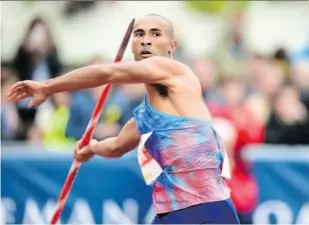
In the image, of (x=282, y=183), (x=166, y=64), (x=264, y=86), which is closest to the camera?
(x=166, y=64)

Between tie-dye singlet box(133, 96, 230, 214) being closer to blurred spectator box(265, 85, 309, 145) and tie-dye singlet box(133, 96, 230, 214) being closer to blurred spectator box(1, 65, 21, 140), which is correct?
blurred spectator box(265, 85, 309, 145)

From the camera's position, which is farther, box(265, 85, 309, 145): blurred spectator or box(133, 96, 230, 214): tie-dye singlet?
box(265, 85, 309, 145): blurred spectator

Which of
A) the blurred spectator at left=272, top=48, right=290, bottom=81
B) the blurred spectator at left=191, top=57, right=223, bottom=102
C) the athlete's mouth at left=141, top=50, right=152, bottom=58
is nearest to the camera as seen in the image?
the athlete's mouth at left=141, top=50, right=152, bottom=58

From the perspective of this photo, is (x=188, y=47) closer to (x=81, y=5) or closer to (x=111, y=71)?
(x=81, y=5)

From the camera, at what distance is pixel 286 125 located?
1044 cm

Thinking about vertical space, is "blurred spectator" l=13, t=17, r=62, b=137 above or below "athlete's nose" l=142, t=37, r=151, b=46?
below

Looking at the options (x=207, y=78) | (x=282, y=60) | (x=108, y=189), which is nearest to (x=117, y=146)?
(x=108, y=189)

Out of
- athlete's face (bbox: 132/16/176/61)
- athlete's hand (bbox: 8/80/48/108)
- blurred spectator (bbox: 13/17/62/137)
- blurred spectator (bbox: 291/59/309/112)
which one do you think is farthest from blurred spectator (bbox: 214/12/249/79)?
athlete's hand (bbox: 8/80/48/108)

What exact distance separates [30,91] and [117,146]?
1456 millimetres

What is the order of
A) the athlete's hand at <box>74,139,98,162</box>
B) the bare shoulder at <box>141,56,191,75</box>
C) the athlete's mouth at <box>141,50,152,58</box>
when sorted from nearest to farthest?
the bare shoulder at <box>141,56,191,75</box> → the athlete's mouth at <box>141,50,152,58</box> → the athlete's hand at <box>74,139,98,162</box>

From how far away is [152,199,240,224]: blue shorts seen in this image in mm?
6051

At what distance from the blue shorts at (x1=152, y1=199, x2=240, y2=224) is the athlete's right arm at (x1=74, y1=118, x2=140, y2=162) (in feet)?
3.15

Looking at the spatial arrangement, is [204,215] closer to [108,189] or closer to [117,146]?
[117,146]

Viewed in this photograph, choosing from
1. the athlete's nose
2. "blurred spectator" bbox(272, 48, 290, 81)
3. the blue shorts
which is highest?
the athlete's nose
